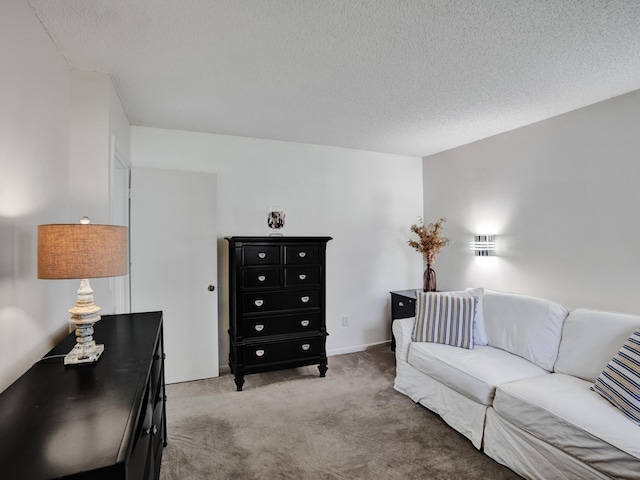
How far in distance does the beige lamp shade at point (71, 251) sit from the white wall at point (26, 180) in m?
0.17

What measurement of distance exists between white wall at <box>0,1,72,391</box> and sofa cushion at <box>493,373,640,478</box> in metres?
2.45

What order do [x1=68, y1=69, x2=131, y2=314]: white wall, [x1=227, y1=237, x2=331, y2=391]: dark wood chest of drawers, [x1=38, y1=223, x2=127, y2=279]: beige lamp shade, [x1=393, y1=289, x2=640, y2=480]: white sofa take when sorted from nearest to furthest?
1. [x1=38, y1=223, x2=127, y2=279]: beige lamp shade
2. [x1=393, y1=289, x2=640, y2=480]: white sofa
3. [x1=68, y1=69, x2=131, y2=314]: white wall
4. [x1=227, y1=237, x2=331, y2=391]: dark wood chest of drawers

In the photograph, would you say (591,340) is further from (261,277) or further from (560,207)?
(261,277)

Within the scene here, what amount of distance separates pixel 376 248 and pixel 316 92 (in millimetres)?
2166

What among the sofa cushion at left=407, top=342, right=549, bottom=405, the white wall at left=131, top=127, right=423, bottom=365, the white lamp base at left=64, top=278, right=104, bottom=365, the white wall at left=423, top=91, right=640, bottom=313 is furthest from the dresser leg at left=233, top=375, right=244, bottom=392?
the white wall at left=423, top=91, right=640, bottom=313

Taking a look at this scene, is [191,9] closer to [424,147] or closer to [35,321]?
[35,321]

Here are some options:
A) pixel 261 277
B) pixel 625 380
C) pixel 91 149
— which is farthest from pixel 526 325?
pixel 91 149

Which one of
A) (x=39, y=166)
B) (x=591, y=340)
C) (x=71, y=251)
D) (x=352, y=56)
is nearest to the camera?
(x=71, y=251)

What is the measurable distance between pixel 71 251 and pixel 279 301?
2038 millimetres

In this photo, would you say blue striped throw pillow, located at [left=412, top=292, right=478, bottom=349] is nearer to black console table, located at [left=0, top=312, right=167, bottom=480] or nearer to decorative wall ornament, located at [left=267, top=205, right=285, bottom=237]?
decorative wall ornament, located at [left=267, top=205, right=285, bottom=237]

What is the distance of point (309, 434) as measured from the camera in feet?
7.63

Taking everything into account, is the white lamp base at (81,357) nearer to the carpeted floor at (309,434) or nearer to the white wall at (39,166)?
the white wall at (39,166)

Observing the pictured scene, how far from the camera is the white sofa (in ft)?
5.35

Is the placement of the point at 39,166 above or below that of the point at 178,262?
above
